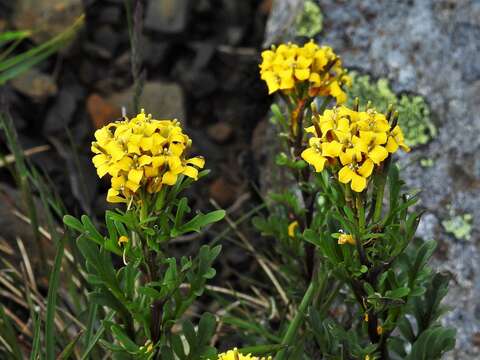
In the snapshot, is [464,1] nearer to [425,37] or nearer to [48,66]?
[425,37]

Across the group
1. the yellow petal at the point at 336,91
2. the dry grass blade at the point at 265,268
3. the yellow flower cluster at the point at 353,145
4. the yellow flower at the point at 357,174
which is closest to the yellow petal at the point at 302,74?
the yellow petal at the point at 336,91

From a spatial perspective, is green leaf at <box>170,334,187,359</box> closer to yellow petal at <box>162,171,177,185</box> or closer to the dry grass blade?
yellow petal at <box>162,171,177,185</box>

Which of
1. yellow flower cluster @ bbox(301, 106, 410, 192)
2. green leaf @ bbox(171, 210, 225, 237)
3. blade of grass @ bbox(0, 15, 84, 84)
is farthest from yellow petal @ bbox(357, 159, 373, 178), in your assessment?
Answer: blade of grass @ bbox(0, 15, 84, 84)

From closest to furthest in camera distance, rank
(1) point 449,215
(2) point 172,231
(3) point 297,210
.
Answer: (2) point 172,231
(3) point 297,210
(1) point 449,215

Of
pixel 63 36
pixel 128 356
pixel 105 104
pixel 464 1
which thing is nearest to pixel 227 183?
pixel 105 104

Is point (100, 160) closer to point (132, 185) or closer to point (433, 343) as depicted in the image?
point (132, 185)

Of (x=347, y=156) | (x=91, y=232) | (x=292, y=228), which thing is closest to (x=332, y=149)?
(x=347, y=156)
